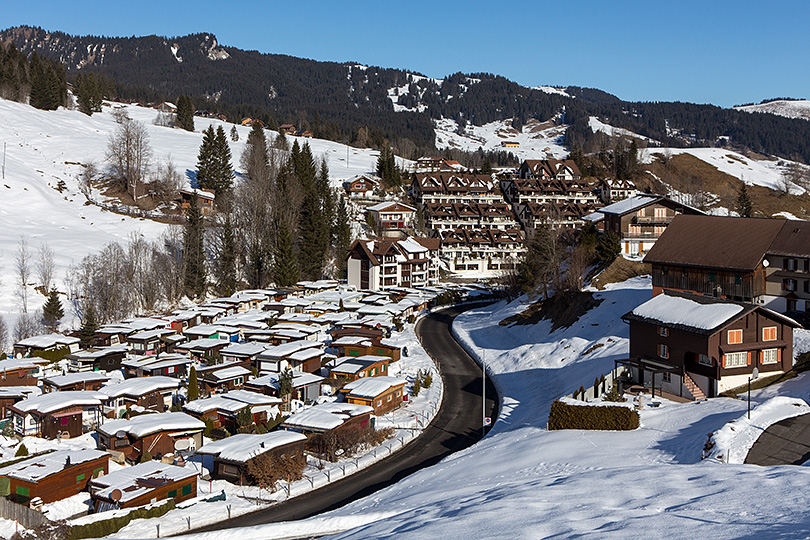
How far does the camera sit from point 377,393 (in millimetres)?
35875

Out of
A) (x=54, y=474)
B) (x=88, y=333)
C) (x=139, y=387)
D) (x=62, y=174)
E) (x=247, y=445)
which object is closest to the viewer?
(x=54, y=474)

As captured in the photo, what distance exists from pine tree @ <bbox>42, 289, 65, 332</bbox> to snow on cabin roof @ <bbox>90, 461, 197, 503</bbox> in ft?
113

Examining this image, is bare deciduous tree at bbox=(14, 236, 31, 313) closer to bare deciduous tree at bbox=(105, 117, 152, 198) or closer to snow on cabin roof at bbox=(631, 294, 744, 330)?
bare deciduous tree at bbox=(105, 117, 152, 198)

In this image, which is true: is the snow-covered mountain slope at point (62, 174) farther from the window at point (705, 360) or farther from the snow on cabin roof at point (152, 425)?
the window at point (705, 360)

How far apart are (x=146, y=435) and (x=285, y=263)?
44300mm

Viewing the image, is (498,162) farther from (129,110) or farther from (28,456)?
(28,456)

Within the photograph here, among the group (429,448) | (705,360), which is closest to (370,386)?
(429,448)

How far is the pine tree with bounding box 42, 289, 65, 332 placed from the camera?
56500 millimetres

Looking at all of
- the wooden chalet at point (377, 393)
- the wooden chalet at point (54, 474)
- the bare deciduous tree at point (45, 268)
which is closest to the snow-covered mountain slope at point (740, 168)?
the wooden chalet at point (377, 393)

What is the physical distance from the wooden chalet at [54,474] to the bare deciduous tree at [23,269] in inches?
1460

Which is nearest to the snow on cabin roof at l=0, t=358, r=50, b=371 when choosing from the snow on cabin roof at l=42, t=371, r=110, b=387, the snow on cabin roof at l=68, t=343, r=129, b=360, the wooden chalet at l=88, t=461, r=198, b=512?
the snow on cabin roof at l=68, t=343, r=129, b=360

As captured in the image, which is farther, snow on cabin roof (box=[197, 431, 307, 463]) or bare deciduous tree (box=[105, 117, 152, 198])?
bare deciduous tree (box=[105, 117, 152, 198])

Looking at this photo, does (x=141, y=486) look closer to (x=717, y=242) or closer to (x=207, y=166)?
(x=717, y=242)

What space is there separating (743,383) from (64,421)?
109 feet
